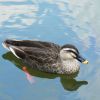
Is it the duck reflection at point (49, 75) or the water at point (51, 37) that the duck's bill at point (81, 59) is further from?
the duck reflection at point (49, 75)

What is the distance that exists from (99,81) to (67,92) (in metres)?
0.66

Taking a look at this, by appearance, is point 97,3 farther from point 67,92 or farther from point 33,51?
point 67,92

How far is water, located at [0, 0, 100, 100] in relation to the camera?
767cm

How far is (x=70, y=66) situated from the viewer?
866 centimetres

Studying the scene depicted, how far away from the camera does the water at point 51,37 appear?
7.67 m

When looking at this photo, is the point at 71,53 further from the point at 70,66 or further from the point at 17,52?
the point at 17,52

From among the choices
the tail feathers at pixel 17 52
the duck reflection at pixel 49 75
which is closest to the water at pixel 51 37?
the duck reflection at pixel 49 75

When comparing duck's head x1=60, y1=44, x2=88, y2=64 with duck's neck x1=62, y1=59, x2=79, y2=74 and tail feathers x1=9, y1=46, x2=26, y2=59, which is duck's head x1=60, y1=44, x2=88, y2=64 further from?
tail feathers x1=9, y1=46, x2=26, y2=59

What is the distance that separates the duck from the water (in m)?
0.14

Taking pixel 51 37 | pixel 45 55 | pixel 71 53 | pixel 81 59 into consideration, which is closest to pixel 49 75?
pixel 45 55

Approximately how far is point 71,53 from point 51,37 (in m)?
0.95

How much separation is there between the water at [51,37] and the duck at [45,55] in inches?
5.4

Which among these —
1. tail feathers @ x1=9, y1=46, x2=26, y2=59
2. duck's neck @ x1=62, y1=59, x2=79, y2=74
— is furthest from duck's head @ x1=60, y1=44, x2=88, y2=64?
tail feathers @ x1=9, y1=46, x2=26, y2=59

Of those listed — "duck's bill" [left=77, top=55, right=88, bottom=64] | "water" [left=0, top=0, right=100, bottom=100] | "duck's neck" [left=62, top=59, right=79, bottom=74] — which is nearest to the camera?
"water" [left=0, top=0, right=100, bottom=100]
